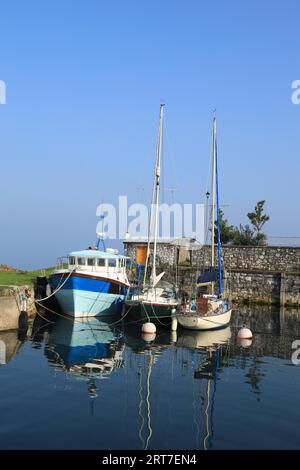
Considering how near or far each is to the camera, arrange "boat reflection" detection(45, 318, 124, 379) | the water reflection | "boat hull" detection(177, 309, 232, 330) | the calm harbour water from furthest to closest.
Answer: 1. "boat hull" detection(177, 309, 232, 330)
2. "boat reflection" detection(45, 318, 124, 379)
3. the water reflection
4. the calm harbour water

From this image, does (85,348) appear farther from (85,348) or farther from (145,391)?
(145,391)

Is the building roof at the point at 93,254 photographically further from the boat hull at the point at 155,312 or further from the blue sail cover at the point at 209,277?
the blue sail cover at the point at 209,277

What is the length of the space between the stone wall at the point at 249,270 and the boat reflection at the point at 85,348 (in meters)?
16.5

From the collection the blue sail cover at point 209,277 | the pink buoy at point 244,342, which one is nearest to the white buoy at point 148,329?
the pink buoy at point 244,342

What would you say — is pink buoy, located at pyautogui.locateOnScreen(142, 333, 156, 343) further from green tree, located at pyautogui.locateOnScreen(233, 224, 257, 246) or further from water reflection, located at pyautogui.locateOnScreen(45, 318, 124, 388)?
green tree, located at pyautogui.locateOnScreen(233, 224, 257, 246)

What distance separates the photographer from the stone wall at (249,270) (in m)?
43.0

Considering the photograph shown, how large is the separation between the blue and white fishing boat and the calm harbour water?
385 cm

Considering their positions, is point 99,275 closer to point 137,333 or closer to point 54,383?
point 137,333

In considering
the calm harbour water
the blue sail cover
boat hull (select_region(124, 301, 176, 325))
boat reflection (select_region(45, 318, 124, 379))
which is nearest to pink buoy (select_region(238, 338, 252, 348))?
the calm harbour water

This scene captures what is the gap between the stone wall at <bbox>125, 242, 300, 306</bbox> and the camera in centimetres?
4297

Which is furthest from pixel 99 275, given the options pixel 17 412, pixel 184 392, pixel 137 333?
pixel 17 412

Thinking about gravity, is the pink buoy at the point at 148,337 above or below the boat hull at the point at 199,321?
below

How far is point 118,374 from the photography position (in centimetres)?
1923
